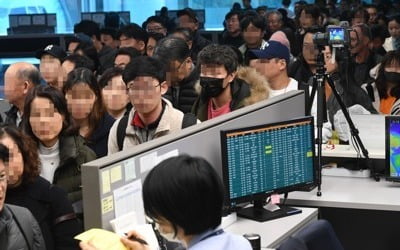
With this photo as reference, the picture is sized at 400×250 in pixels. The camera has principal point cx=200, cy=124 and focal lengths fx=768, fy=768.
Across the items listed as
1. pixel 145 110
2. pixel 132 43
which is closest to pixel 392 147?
pixel 145 110

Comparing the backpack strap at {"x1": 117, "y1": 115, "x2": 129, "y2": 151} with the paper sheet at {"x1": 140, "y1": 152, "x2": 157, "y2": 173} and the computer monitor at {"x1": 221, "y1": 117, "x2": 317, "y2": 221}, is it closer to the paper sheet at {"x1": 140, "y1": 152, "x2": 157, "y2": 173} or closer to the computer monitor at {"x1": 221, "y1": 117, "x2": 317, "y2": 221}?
the computer monitor at {"x1": 221, "y1": 117, "x2": 317, "y2": 221}

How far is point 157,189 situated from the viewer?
2113 millimetres

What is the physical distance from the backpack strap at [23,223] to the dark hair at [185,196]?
0.77 m

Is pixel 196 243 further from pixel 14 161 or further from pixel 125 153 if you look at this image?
pixel 14 161

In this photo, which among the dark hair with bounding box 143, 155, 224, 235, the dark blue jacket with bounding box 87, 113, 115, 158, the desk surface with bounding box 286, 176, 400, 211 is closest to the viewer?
the dark hair with bounding box 143, 155, 224, 235

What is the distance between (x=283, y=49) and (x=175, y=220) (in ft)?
10.9

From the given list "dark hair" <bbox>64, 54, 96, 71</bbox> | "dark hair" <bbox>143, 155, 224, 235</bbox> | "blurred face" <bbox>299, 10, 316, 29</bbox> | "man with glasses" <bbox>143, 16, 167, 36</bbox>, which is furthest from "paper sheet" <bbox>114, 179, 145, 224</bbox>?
"blurred face" <bbox>299, 10, 316, 29</bbox>

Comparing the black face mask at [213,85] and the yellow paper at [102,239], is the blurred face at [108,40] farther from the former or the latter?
the yellow paper at [102,239]

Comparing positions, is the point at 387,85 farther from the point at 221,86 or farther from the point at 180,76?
the point at 221,86

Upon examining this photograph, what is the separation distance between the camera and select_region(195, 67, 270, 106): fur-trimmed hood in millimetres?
4527

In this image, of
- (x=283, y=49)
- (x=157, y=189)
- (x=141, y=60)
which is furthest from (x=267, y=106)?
(x=157, y=189)

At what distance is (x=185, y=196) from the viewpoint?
2092mm

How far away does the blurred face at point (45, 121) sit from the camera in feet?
11.6

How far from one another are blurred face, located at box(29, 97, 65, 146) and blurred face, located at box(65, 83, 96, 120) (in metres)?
0.59
